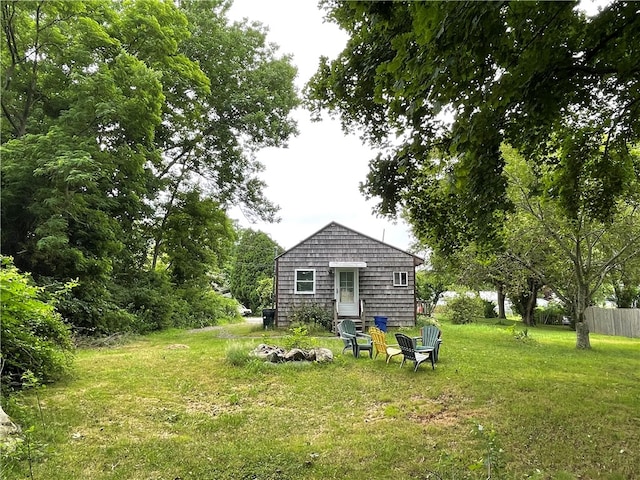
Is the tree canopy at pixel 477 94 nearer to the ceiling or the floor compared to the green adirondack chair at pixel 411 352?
nearer to the ceiling

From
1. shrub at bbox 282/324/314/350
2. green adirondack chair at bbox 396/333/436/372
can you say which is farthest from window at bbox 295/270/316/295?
green adirondack chair at bbox 396/333/436/372

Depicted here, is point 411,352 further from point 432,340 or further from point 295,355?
point 295,355

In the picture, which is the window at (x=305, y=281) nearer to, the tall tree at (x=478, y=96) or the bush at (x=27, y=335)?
the tall tree at (x=478, y=96)

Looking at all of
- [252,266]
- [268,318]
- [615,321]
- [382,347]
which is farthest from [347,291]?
[252,266]

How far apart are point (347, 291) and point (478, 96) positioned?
13.7 meters

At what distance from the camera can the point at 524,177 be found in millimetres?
11945

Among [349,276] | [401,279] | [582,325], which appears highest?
[349,276]

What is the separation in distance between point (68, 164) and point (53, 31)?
4.31 metres

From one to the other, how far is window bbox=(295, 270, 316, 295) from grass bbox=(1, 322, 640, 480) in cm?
822

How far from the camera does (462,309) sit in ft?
82.0

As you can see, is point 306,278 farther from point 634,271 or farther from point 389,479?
point 634,271

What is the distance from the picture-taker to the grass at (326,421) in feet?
12.7

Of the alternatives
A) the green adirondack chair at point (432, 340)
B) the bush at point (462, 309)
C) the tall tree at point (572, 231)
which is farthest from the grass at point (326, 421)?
the bush at point (462, 309)

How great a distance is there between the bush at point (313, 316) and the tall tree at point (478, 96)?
30.5 ft
